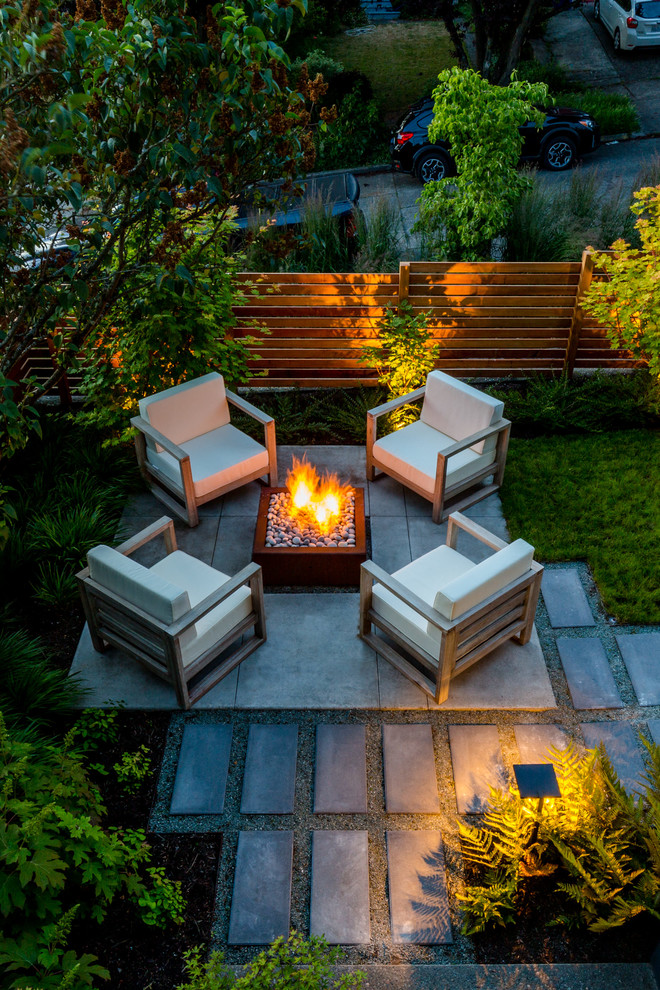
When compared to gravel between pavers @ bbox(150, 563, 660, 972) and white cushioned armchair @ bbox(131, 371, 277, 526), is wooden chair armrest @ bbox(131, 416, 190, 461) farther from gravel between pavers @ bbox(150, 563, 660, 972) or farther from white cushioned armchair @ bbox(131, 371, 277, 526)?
gravel between pavers @ bbox(150, 563, 660, 972)

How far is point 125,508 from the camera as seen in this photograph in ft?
21.7

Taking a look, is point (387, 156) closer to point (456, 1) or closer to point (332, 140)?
point (332, 140)

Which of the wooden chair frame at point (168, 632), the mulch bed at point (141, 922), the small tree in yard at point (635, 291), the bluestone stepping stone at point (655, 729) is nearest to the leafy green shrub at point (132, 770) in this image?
the mulch bed at point (141, 922)

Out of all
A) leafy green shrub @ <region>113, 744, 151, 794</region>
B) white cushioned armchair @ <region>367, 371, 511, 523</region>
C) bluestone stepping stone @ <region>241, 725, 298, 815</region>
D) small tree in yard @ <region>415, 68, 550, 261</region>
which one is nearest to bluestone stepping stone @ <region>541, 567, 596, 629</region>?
white cushioned armchair @ <region>367, 371, 511, 523</region>

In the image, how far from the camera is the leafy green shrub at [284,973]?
320 centimetres

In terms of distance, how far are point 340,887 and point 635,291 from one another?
5.41 metres

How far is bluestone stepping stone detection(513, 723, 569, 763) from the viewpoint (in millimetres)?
4664

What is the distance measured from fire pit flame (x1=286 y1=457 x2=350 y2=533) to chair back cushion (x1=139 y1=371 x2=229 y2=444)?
93cm

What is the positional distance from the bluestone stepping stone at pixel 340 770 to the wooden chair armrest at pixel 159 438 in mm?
2325

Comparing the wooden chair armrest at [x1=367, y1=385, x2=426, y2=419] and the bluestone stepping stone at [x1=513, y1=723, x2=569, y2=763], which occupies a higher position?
the wooden chair armrest at [x1=367, y1=385, x2=426, y2=419]

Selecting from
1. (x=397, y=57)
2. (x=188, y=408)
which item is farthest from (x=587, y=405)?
(x=397, y=57)

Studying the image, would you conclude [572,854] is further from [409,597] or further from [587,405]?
[587,405]

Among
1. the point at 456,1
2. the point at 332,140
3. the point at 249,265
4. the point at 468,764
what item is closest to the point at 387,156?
the point at 332,140

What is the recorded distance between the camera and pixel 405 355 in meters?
7.13
